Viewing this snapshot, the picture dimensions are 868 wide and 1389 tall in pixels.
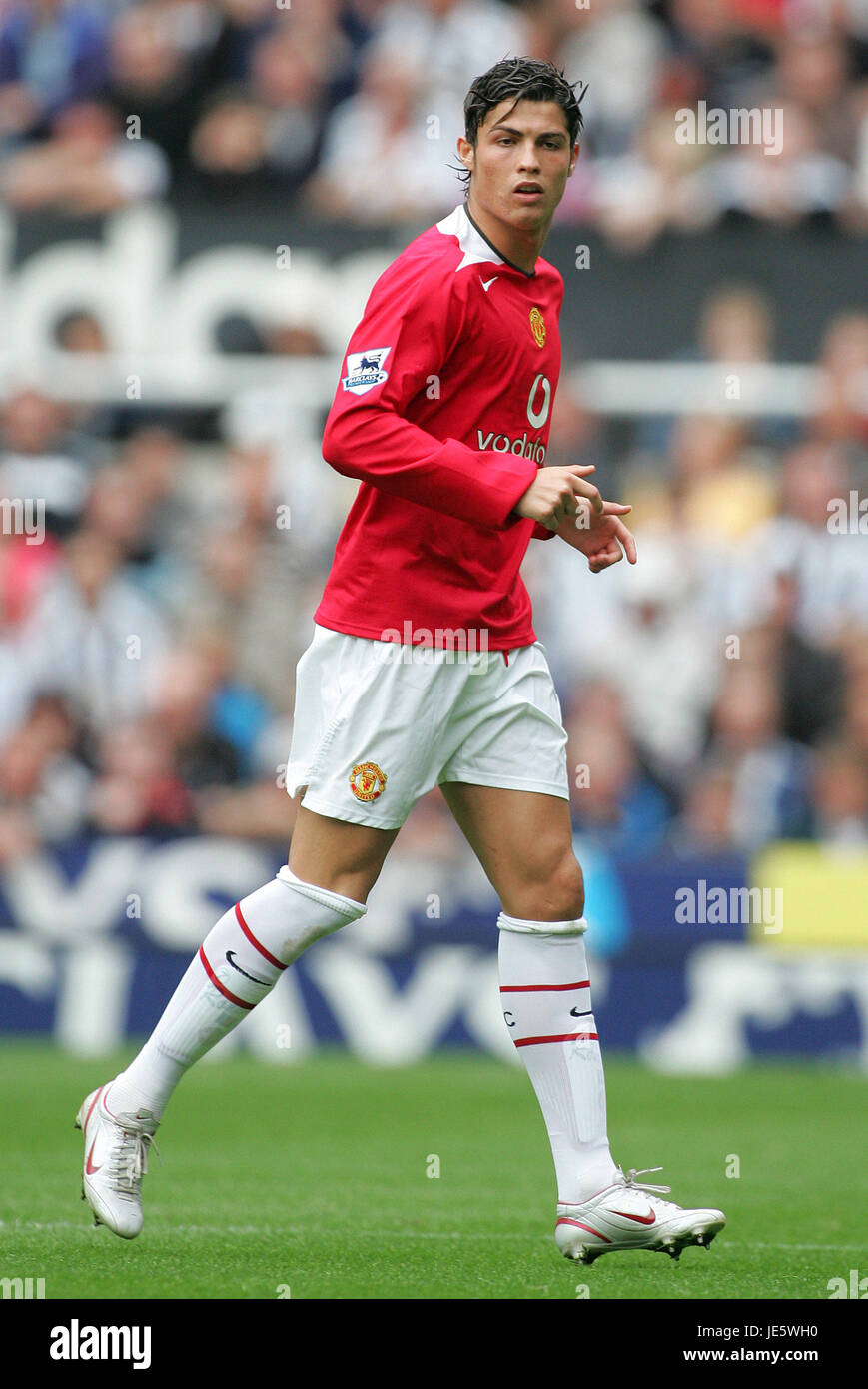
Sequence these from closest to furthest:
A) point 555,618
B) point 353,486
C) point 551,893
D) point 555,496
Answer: point 555,496 → point 551,893 → point 555,618 → point 353,486

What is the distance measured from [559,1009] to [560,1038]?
0.21ft

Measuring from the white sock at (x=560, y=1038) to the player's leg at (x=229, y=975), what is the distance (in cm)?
40

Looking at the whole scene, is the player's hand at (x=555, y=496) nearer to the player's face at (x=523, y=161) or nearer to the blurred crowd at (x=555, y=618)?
the player's face at (x=523, y=161)

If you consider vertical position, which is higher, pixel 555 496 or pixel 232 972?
pixel 555 496

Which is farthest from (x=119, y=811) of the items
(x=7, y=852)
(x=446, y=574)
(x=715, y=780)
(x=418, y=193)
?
(x=446, y=574)

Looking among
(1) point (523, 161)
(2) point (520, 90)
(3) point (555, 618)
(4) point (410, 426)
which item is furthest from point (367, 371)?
(3) point (555, 618)

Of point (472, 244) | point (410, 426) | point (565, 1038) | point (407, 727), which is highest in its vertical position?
point (472, 244)

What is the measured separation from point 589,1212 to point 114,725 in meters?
6.17

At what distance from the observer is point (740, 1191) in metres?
6.09

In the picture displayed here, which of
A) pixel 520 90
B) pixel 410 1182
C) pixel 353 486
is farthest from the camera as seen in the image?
pixel 353 486

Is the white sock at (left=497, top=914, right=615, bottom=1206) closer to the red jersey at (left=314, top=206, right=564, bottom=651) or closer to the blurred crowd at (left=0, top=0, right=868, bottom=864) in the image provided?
the red jersey at (left=314, top=206, right=564, bottom=651)

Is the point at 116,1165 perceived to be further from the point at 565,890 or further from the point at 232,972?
the point at 565,890

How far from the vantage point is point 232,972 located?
179 inches

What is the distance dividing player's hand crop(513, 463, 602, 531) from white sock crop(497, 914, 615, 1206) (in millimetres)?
937
